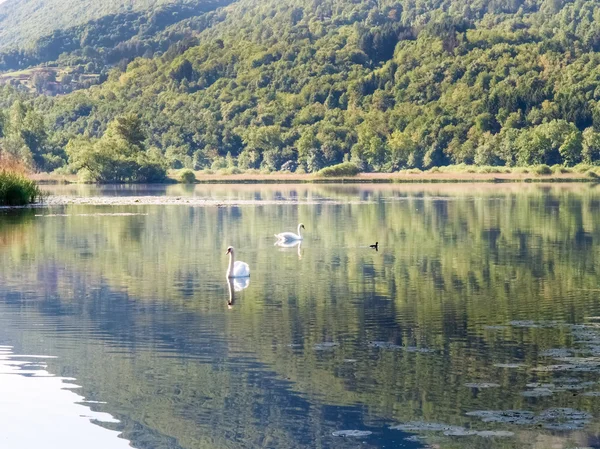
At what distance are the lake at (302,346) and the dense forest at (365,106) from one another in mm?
76497

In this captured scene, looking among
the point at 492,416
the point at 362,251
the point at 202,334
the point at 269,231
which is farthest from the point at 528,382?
the point at 269,231

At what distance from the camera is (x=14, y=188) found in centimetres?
4516

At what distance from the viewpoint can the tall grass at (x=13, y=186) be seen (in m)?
44.8

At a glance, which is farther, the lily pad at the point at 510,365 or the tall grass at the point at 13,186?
the tall grass at the point at 13,186

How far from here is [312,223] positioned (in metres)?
36.1

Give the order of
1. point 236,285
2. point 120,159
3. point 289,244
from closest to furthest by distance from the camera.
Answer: point 236,285 → point 289,244 → point 120,159

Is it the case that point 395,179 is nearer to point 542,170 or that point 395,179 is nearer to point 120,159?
point 542,170

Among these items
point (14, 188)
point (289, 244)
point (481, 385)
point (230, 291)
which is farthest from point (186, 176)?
A: point (481, 385)

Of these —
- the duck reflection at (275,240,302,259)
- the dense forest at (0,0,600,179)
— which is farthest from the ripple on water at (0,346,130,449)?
the dense forest at (0,0,600,179)

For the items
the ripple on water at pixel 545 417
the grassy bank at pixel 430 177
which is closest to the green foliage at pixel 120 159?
the grassy bank at pixel 430 177

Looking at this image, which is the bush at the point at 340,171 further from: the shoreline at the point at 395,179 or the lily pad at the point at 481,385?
the lily pad at the point at 481,385

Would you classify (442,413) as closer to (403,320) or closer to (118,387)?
(118,387)

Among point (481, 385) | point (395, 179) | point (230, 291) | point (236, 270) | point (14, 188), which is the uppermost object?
point (395, 179)

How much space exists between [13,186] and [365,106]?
124 m
